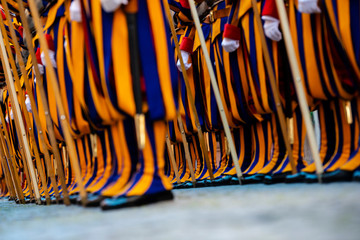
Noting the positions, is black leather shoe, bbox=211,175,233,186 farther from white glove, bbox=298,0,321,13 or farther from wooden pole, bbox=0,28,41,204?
white glove, bbox=298,0,321,13

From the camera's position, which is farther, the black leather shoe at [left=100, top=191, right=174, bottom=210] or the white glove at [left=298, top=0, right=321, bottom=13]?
the white glove at [left=298, top=0, right=321, bottom=13]

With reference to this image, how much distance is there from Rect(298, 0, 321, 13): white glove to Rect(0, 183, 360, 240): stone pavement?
796 millimetres

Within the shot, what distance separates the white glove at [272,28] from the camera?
2369 mm

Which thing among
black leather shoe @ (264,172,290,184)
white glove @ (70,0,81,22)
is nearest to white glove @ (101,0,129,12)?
white glove @ (70,0,81,22)

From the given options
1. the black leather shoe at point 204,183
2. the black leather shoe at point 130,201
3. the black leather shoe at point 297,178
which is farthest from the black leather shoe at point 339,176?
the black leather shoe at point 204,183

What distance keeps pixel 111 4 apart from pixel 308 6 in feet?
2.72

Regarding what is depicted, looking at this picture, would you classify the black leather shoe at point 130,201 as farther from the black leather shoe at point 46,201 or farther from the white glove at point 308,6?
the black leather shoe at point 46,201

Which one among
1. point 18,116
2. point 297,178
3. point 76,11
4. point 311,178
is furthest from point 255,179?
point 18,116

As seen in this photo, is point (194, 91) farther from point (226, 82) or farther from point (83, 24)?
point (83, 24)

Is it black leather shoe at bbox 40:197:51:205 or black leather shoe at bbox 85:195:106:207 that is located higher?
black leather shoe at bbox 85:195:106:207

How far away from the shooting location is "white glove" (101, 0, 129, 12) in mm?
1754

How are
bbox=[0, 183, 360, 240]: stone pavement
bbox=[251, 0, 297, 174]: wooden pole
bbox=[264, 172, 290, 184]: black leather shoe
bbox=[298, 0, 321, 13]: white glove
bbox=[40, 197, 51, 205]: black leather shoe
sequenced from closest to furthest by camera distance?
bbox=[0, 183, 360, 240]: stone pavement
bbox=[298, 0, 321, 13]: white glove
bbox=[251, 0, 297, 174]: wooden pole
bbox=[264, 172, 290, 184]: black leather shoe
bbox=[40, 197, 51, 205]: black leather shoe

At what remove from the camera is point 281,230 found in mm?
944

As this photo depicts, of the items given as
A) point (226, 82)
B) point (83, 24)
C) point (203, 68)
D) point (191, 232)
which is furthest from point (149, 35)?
point (203, 68)
